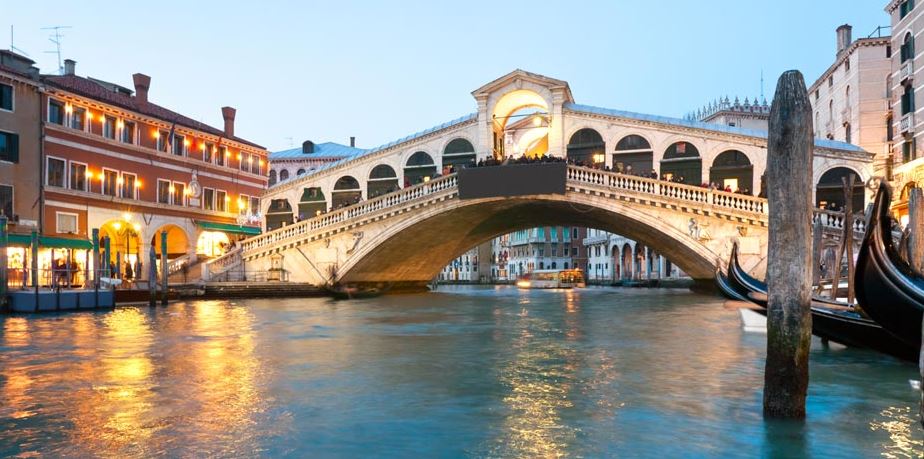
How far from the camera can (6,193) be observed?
20500mm

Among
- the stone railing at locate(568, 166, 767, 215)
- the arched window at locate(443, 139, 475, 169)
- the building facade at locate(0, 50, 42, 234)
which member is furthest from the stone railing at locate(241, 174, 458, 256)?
the building facade at locate(0, 50, 42, 234)

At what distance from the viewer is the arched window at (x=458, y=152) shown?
89.1 feet

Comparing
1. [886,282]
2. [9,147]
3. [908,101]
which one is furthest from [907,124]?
[9,147]

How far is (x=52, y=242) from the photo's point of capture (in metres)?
21.4

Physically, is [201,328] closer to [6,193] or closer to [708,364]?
[708,364]

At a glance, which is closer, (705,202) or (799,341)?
(799,341)

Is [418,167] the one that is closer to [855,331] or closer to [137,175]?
[137,175]

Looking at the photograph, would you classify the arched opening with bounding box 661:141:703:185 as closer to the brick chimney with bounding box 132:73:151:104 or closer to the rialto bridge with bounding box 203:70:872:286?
the rialto bridge with bounding box 203:70:872:286

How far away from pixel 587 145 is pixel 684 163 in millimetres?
3446

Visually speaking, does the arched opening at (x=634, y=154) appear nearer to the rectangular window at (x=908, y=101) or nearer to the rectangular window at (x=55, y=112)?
the rectangular window at (x=908, y=101)

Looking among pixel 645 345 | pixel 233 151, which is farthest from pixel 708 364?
pixel 233 151

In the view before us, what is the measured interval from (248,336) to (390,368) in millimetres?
4288

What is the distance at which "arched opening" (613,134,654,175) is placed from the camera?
25.2 meters

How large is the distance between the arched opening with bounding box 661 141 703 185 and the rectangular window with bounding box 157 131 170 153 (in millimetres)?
18221
